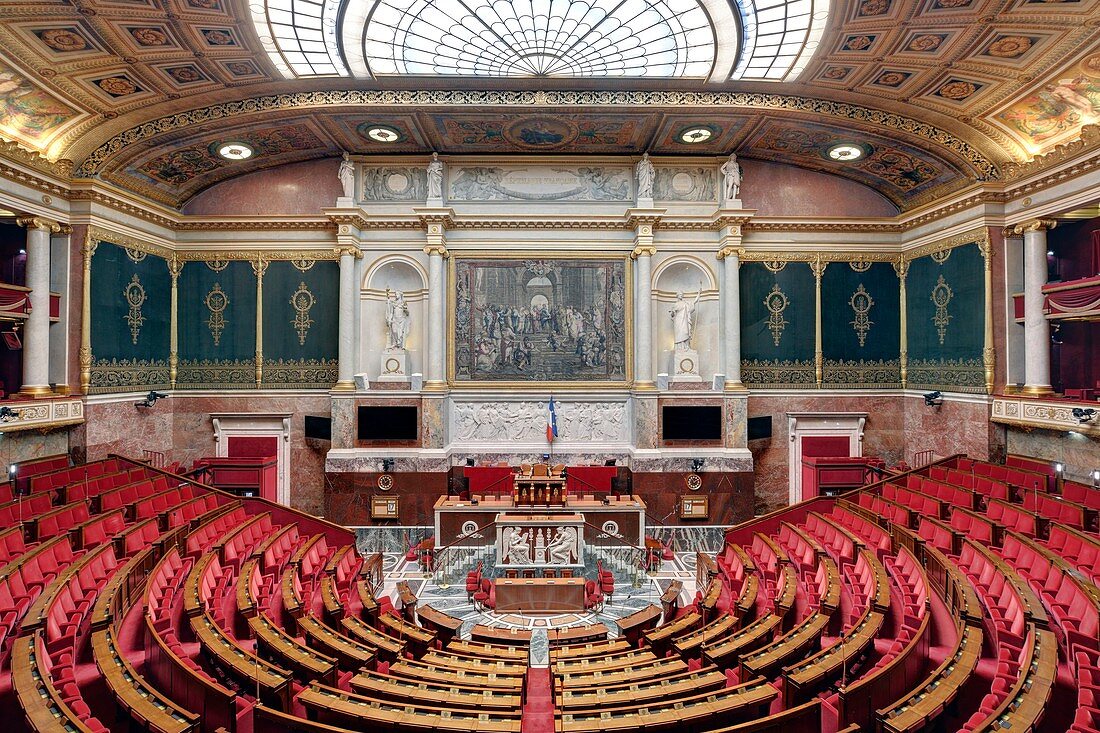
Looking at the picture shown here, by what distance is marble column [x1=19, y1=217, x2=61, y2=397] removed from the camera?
13.7m

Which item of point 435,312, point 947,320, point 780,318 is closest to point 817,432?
point 780,318

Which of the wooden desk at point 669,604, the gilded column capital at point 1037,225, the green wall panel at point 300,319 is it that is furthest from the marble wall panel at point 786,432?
the green wall panel at point 300,319

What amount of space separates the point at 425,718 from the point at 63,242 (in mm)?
15935

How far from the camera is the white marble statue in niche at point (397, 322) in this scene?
17656 mm

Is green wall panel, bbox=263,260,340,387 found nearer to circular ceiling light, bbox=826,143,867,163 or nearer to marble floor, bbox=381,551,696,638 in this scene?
marble floor, bbox=381,551,696,638

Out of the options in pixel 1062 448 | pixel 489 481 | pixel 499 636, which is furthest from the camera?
pixel 489 481

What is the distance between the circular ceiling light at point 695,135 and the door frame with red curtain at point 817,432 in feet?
29.5

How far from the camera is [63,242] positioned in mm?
14414

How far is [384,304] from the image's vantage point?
18.1 meters

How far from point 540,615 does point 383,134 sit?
44.6ft

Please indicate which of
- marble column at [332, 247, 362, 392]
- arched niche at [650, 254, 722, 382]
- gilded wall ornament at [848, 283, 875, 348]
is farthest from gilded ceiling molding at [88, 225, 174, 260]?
gilded wall ornament at [848, 283, 875, 348]

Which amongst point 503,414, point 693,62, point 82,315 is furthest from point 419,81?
point 82,315

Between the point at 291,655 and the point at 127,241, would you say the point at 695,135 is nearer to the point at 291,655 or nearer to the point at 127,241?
the point at 291,655

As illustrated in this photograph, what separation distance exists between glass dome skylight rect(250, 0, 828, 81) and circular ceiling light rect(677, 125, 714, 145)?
2073 mm
